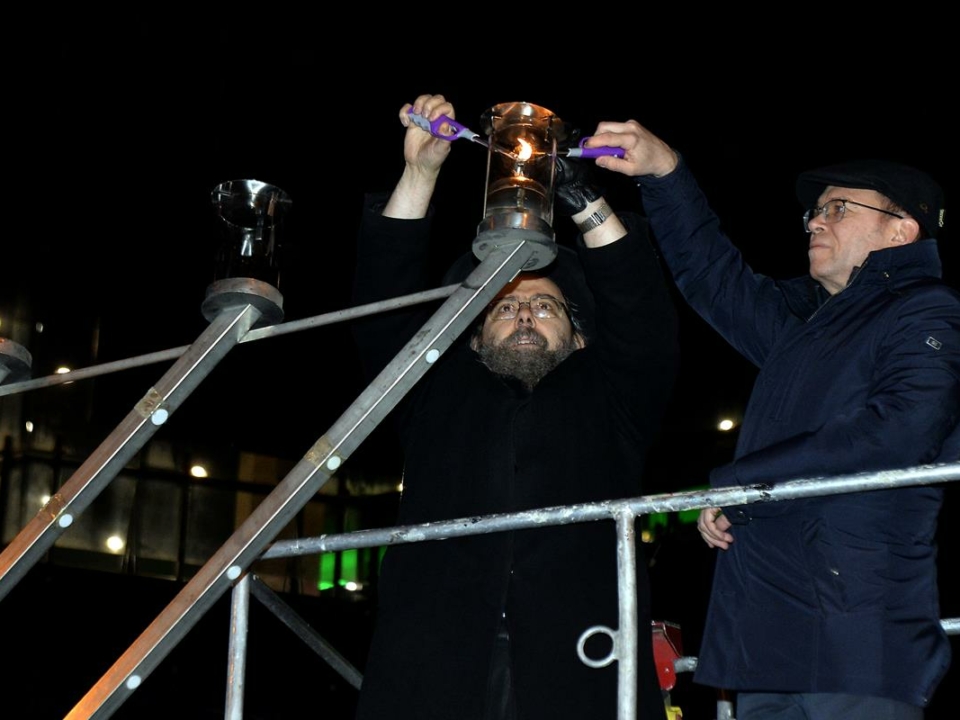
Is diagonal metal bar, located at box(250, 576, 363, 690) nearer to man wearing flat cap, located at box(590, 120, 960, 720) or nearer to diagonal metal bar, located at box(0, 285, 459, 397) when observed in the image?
diagonal metal bar, located at box(0, 285, 459, 397)

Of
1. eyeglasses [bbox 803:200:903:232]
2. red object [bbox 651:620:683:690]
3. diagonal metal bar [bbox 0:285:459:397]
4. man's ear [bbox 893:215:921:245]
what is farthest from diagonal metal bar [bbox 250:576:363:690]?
man's ear [bbox 893:215:921:245]

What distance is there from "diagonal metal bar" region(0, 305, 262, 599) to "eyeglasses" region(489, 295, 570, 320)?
4.83ft

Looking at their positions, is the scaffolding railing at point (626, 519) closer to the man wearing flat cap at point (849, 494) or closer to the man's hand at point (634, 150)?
the man wearing flat cap at point (849, 494)

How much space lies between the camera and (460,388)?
337cm

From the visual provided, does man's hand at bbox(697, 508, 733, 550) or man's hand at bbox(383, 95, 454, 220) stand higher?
man's hand at bbox(383, 95, 454, 220)

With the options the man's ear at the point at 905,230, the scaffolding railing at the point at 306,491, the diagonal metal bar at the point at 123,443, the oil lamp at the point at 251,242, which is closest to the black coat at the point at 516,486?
the scaffolding railing at the point at 306,491

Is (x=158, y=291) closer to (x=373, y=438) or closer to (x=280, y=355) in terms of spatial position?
(x=280, y=355)

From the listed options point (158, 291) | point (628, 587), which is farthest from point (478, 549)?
point (158, 291)

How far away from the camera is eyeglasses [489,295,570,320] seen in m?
3.50

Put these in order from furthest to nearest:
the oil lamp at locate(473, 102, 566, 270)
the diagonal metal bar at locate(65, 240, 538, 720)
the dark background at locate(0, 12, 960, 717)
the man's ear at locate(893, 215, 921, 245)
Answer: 1. the dark background at locate(0, 12, 960, 717)
2. the man's ear at locate(893, 215, 921, 245)
3. the oil lamp at locate(473, 102, 566, 270)
4. the diagonal metal bar at locate(65, 240, 538, 720)

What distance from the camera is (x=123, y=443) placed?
6.61 feet

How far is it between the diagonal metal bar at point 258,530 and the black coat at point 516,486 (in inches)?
46.0

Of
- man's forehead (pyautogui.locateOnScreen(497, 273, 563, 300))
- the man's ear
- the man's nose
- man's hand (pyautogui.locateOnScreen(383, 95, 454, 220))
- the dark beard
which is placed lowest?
the dark beard

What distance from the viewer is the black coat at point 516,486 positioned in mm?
2871
